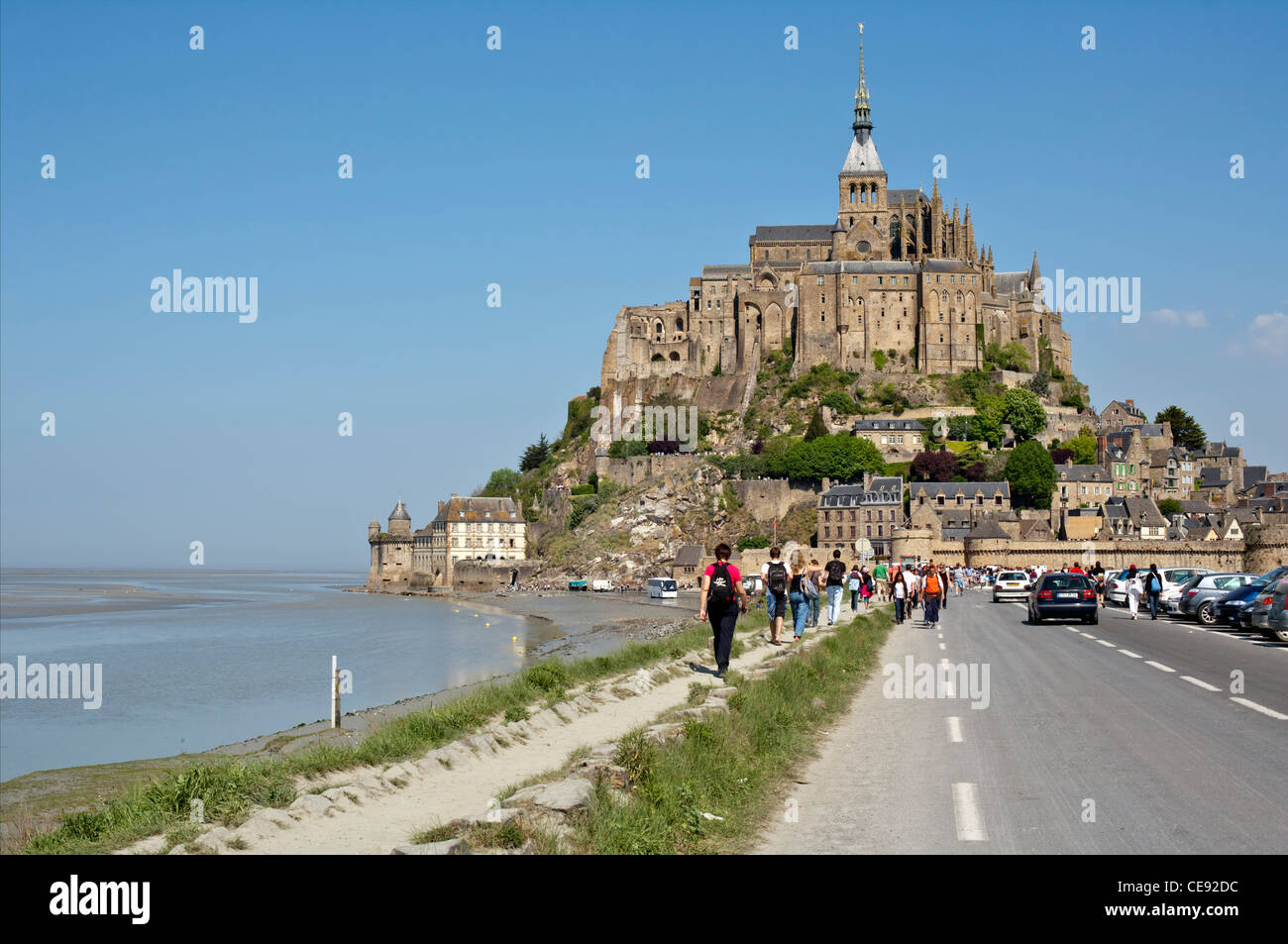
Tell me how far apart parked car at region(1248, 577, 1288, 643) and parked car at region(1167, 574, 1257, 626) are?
4365mm

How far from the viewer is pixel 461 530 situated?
119 metres

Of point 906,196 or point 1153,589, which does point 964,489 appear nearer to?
point 906,196

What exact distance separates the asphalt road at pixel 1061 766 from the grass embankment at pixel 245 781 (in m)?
3.93

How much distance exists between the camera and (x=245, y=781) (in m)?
9.73

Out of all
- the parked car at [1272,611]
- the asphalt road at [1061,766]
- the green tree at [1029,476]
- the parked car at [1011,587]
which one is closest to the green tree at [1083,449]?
the green tree at [1029,476]

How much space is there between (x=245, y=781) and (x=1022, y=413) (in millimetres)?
110076

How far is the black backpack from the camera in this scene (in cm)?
1753

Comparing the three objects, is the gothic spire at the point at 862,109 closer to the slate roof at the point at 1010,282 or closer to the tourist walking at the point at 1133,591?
the slate roof at the point at 1010,282

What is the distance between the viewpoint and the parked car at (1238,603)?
27859 mm

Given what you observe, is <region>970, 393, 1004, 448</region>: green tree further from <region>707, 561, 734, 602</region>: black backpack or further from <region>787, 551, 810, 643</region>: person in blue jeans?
<region>707, 561, 734, 602</region>: black backpack

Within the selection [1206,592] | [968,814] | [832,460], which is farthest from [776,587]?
[832,460]
